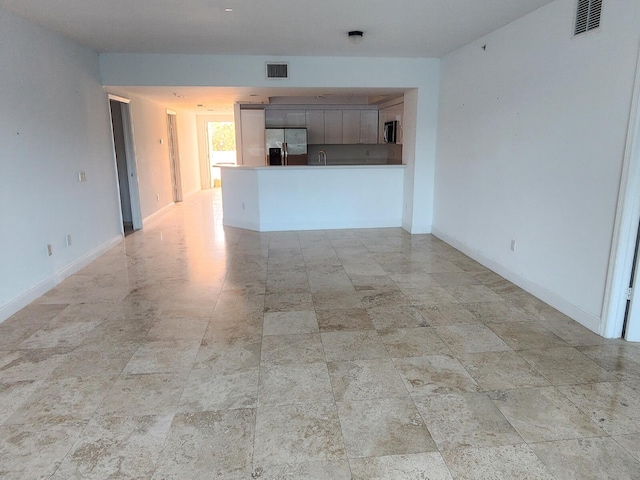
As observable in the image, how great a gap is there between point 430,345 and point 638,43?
7.81ft

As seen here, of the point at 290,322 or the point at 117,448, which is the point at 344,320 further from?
the point at 117,448

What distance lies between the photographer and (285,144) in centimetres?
851

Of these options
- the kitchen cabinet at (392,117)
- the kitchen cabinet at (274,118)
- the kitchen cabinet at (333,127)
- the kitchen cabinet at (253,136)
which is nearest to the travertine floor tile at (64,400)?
the kitchen cabinet at (392,117)

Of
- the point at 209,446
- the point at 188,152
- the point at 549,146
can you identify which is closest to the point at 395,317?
the point at 209,446

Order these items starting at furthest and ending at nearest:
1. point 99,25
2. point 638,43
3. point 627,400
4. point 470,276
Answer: point 470,276
point 99,25
point 638,43
point 627,400

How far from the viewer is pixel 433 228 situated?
20.9ft

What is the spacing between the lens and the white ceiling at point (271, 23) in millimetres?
3523

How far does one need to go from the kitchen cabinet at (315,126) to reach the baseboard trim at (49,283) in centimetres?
477

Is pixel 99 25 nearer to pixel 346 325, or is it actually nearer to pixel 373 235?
pixel 346 325

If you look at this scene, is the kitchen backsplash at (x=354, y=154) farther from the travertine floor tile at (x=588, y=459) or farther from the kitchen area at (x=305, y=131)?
the travertine floor tile at (x=588, y=459)

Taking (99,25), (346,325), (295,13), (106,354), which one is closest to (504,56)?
(295,13)

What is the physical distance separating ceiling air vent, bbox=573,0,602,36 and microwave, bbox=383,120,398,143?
4490mm

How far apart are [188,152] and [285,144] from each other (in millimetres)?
3978

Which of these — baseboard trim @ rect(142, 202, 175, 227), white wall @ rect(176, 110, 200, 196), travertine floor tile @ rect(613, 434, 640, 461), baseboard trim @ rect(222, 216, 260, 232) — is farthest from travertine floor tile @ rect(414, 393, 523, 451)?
white wall @ rect(176, 110, 200, 196)
